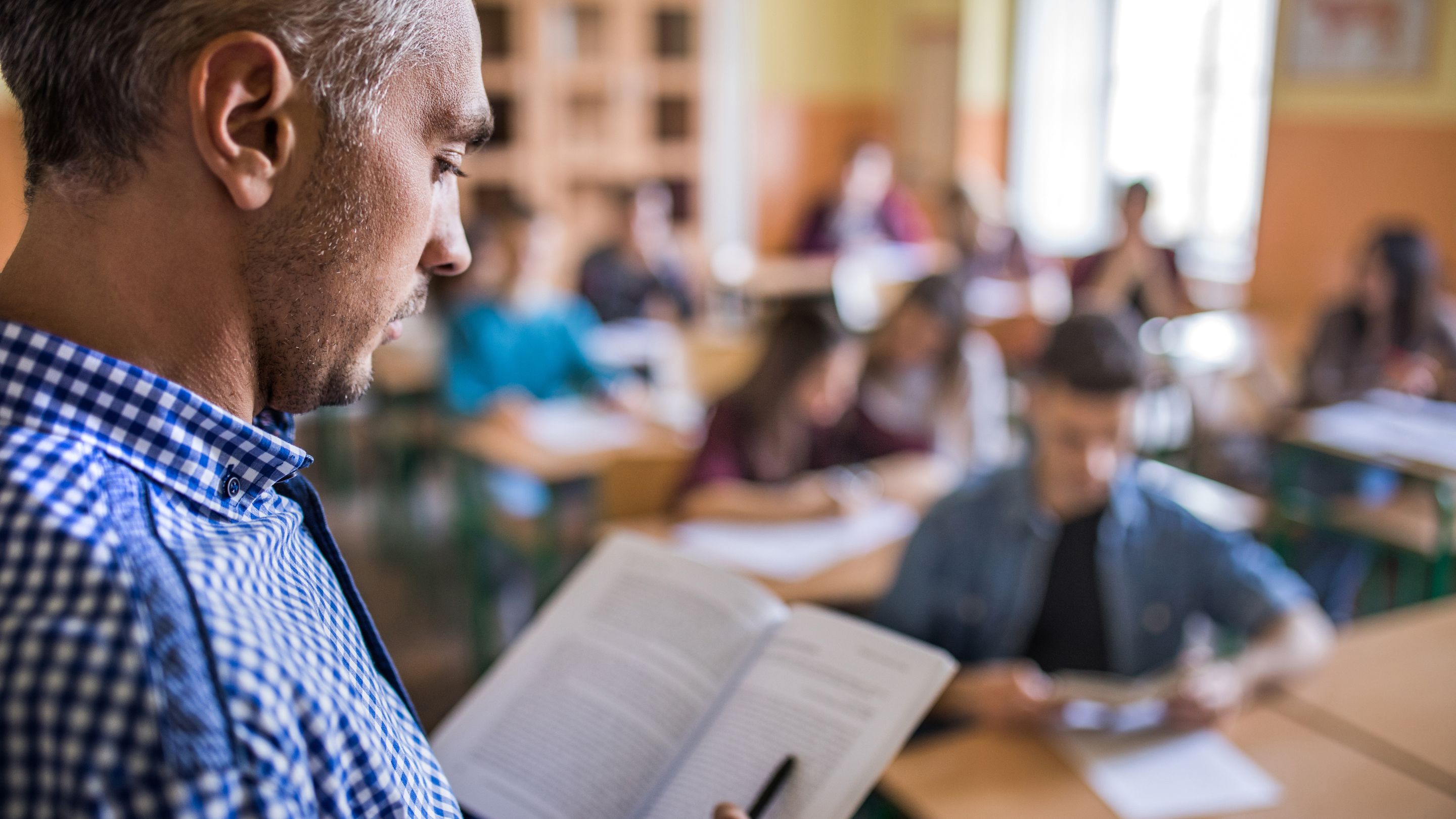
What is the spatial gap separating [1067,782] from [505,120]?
6259mm

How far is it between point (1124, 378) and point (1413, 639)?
27.5 inches

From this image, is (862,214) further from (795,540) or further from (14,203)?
(14,203)

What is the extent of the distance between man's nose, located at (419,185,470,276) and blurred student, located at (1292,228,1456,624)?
126 inches

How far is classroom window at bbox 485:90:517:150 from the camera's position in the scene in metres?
6.80

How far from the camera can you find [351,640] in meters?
0.63

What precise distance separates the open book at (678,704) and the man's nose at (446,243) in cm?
45

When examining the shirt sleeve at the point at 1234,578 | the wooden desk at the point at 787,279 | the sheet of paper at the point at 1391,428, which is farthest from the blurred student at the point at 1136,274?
the shirt sleeve at the point at 1234,578

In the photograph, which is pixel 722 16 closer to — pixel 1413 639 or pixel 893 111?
pixel 893 111

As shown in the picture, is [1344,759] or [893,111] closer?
[1344,759]

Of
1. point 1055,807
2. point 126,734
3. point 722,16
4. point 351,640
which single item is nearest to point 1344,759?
point 1055,807

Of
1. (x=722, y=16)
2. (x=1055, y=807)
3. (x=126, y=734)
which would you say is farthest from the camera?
(x=722, y=16)

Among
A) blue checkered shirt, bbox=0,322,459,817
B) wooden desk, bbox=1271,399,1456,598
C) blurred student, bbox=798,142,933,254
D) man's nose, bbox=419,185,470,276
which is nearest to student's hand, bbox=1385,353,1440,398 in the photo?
wooden desk, bbox=1271,399,1456,598

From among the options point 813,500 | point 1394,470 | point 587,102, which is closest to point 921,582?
point 813,500

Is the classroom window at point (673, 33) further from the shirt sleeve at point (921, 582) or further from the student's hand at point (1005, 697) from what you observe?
the student's hand at point (1005, 697)
